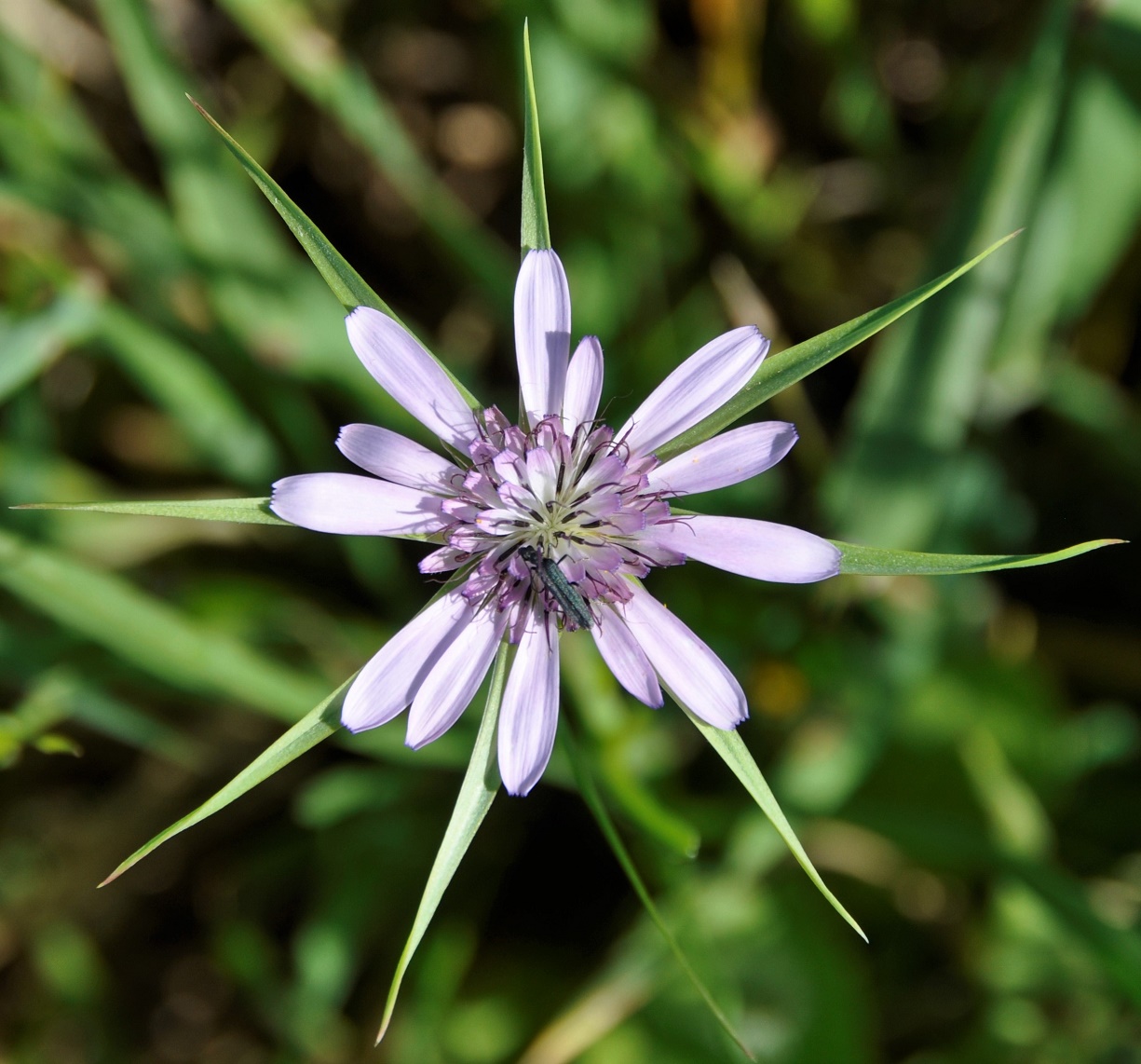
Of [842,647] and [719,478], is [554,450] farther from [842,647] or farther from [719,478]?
[842,647]

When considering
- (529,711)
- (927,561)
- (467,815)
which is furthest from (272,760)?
(927,561)

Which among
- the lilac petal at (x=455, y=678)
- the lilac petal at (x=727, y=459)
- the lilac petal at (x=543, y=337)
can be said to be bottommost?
the lilac petal at (x=455, y=678)

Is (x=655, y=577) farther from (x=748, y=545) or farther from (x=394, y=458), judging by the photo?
(x=394, y=458)

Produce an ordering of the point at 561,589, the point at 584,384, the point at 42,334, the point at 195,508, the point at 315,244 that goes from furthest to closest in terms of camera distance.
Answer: the point at 42,334 → the point at 584,384 → the point at 561,589 → the point at 315,244 → the point at 195,508

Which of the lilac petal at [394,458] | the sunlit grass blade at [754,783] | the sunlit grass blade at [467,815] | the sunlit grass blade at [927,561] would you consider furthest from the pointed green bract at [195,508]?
the sunlit grass blade at [927,561]

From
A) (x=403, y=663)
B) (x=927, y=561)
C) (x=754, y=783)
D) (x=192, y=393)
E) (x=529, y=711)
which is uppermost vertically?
(x=192, y=393)

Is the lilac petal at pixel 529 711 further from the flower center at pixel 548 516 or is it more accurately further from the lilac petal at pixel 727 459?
the lilac petal at pixel 727 459
